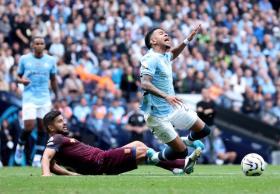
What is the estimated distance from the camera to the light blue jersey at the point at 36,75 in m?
19.2

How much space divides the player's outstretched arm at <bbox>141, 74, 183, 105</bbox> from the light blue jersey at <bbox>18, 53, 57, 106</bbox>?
202 inches

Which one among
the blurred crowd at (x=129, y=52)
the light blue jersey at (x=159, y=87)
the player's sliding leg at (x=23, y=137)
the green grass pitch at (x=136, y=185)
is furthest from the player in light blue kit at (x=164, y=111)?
the blurred crowd at (x=129, y=52)

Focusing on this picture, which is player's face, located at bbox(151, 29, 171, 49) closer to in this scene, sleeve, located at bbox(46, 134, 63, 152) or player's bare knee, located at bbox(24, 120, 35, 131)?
sleeve, located at bbox(46, 134, 63, 152)

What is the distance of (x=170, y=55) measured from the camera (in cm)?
1525

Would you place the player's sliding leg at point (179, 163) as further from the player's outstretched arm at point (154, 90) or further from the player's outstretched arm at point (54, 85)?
the player's outstretched arm at point (54, 85)

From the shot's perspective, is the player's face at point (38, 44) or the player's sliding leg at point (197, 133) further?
the player's face at point (38, 44)

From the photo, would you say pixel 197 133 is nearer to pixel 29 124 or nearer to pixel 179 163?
pixel 179 163

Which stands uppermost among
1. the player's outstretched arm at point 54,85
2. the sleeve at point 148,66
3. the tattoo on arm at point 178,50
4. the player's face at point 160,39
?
the player's face at point 160,39

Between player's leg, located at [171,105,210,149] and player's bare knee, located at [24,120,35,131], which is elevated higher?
player's leg, located at [171,105,210,149]

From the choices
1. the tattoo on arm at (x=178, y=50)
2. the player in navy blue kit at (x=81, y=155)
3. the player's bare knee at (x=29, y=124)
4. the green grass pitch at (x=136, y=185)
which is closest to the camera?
the green grass pitch at (x=136, y=185)

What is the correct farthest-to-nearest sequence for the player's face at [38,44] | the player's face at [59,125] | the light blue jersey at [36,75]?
1. the light blue jersey at [36,75]
2. the player's face at [38,44]
3. the player's face at [59,125]

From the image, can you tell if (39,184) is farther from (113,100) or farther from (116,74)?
(116,74)

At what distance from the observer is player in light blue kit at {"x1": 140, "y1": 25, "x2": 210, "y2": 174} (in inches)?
570

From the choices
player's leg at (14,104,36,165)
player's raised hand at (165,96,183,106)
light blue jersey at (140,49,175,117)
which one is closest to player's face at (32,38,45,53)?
player's leg at (14,104,36,165)
